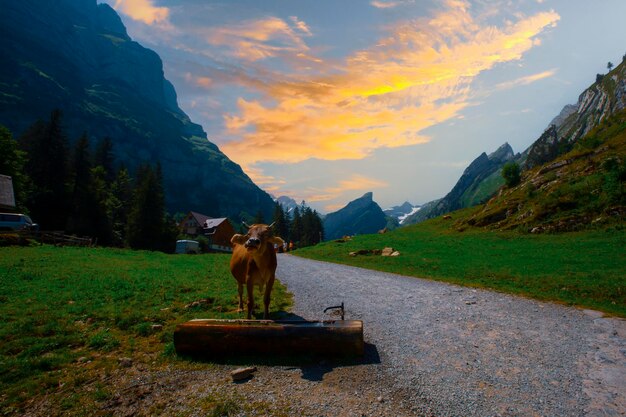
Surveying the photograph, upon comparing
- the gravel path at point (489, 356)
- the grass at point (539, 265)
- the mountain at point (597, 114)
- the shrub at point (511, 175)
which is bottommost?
the grass at point (539, 265)

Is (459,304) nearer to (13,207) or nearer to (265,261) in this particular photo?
(265,261)

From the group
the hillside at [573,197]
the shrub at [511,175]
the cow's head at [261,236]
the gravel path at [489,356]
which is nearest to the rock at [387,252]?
the hillside at [573,197]

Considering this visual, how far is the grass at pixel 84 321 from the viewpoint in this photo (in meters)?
7.61

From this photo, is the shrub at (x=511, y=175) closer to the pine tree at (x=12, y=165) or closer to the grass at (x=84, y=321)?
the grass at (x=84, y=321)

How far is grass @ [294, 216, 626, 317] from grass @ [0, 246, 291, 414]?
12.7 metres

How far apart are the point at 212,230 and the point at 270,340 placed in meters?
124

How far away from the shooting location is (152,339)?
33.7 ft

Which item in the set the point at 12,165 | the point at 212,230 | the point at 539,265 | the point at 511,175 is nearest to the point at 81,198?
the point at 12,165

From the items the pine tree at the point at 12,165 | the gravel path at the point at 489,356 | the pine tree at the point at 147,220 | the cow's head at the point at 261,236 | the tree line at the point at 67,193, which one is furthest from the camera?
the pine tree at the point at 147,220

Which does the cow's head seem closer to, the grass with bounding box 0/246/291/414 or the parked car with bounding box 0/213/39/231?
the grass with bounding box 0/246/291/414

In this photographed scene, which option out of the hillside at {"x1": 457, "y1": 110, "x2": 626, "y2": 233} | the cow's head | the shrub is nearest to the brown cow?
the cow's head

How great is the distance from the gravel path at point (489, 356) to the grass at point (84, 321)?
16.0 ft

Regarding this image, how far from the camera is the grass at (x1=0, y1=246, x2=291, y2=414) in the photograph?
7.61m

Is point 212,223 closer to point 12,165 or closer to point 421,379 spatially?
point 12,165
